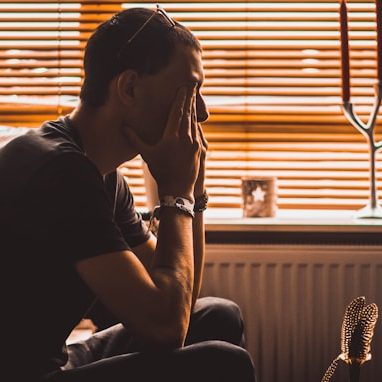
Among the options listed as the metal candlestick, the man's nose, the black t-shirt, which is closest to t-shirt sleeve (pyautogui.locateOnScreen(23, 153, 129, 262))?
the black t-shirt

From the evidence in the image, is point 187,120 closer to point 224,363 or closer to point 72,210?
point 72,210

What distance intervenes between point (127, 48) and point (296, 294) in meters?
1.05

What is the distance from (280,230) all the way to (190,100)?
84cm

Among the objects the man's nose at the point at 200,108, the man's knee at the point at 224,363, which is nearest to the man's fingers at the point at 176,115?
the man's nose at the point at 200,108

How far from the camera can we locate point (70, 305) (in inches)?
47.8

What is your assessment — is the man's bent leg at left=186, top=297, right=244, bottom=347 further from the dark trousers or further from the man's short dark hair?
the man's short dark hair

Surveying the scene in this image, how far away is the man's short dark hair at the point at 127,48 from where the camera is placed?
51.4 inches

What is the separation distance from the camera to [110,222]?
45.8 inches

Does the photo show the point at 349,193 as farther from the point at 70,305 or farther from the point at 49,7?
the point at 70,305

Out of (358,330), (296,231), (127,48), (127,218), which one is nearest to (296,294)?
(296,231)

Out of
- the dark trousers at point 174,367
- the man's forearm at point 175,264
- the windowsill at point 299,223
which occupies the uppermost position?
the man's forearm at point 175,264

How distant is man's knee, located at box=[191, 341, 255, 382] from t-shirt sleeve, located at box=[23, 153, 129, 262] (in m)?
0.22

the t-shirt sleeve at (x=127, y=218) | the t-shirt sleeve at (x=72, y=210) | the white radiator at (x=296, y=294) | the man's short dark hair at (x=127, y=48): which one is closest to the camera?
the t-shirt sleeve at (x=72, y=210)

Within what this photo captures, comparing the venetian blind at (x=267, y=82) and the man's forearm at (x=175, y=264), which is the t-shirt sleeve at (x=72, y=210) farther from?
the venetian blind at (x=267, y=82)
